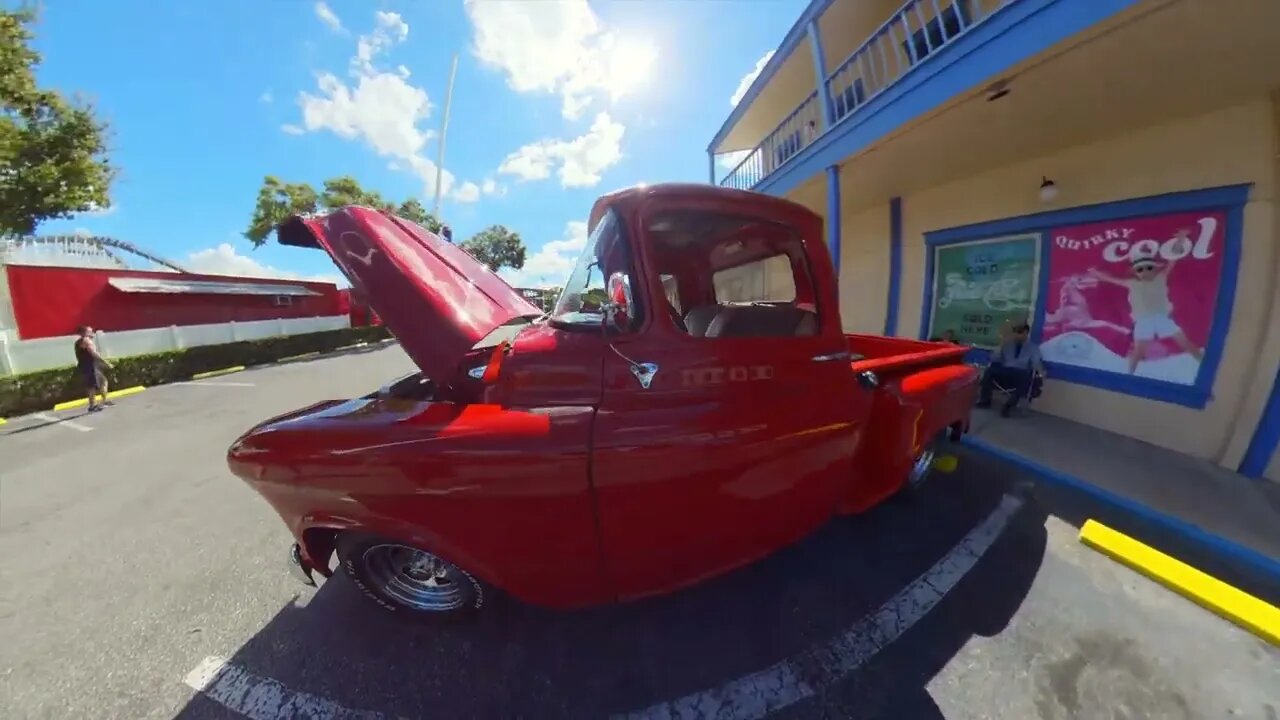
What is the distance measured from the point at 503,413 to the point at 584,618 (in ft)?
3.83

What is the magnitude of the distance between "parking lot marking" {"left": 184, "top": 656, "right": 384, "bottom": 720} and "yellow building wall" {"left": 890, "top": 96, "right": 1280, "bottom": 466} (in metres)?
6.45

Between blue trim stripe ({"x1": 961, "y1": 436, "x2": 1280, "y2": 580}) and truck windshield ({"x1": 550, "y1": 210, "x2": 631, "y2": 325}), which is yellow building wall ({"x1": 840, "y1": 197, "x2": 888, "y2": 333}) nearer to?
blue trim stripe ({"x1": 961, "y1": 436, "x2": 1280, "y2": 580})

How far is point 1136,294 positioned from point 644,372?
5538mm

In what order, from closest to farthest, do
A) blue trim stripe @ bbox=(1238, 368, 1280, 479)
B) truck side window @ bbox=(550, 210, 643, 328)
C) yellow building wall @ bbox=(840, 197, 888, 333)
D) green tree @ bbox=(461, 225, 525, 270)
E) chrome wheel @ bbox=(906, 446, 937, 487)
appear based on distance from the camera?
1. truck side window @ bbox=(550, 210, 643, 328)
2. chrome wheel @ bbox=(906, 446, 937, 487)
3. blue trim stripe @ bbox=(1238, 368, 1280, 479)
4. yellow building wall @ bbox=(840, 197, 888, 333)
5. green tree @ bbox=(461, 225, 525, 270)

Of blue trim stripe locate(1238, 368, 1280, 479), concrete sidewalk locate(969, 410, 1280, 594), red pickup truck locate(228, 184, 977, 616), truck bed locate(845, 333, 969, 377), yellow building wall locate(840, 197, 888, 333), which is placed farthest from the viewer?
yellow building wall locate(840, 197, 888, 333)

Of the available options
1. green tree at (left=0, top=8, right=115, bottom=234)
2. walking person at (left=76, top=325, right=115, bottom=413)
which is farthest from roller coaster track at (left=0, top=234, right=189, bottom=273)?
walking person at (left=76, top=325, right=115, bottom=413)

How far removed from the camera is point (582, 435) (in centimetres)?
166

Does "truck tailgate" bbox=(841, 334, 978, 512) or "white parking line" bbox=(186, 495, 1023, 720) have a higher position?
"truck tailgate" bbox=(841, 334, 978, 512)

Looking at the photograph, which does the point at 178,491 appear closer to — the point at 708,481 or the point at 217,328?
the point at 708,481

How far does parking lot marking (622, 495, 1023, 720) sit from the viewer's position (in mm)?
1688

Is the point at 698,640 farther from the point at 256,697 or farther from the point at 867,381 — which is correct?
the point at 256,697

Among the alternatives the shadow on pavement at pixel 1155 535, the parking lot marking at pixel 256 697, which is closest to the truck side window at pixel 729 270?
the parking lot marking at pixel 256 697

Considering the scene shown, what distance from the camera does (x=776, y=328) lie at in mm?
2244

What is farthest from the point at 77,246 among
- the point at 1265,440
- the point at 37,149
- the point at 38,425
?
the point at 1265,440
